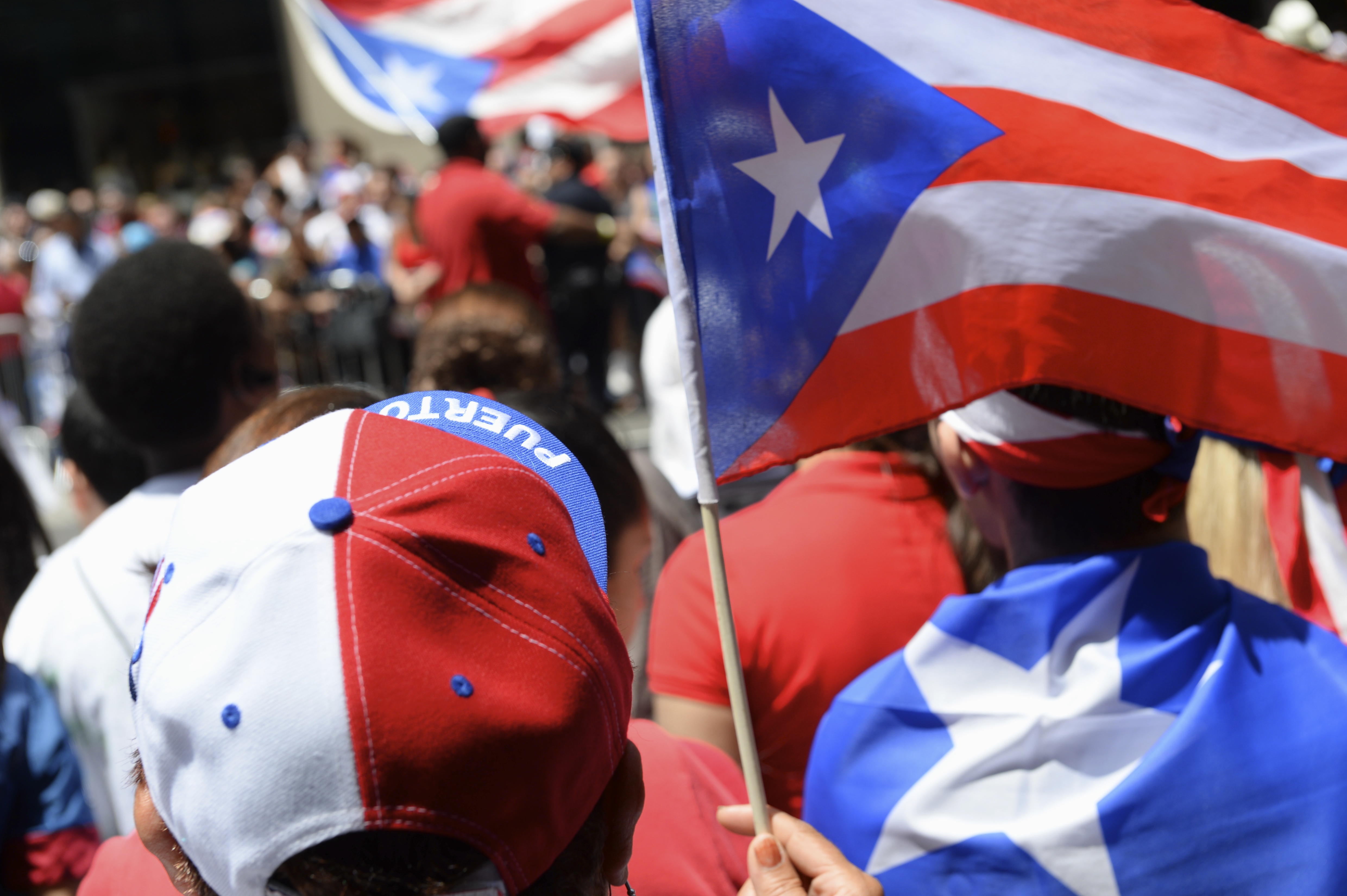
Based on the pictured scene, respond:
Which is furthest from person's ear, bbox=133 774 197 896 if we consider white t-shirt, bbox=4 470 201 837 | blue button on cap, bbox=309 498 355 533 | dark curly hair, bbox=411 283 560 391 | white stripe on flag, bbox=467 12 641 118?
white stripe on flag, bbox=467 12 641 118

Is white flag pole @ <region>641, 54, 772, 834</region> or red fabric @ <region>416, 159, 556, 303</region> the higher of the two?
white flag pole @ <region>641, 54, 772, 834</region>

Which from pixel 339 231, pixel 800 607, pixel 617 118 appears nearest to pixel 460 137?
pixel 617 118

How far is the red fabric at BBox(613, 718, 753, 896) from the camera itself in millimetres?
1376

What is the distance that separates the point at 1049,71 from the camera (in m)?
1.72

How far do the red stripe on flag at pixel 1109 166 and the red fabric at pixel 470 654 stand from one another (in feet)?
3.18

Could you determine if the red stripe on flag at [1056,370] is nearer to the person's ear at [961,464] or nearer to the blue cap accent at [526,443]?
the person's ear at [961,464]

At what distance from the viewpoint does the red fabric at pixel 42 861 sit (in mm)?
1743

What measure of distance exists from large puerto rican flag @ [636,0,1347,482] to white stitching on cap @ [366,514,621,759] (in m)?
0.64

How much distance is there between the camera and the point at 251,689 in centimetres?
88

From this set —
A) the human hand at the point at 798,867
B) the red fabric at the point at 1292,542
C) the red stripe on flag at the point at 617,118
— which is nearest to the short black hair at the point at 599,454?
the human hand at the point at 798,867

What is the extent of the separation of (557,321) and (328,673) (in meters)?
7.78

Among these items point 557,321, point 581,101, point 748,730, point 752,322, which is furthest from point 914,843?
point 557,321

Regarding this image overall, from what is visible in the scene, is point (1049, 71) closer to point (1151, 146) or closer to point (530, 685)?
point (1151, 146)

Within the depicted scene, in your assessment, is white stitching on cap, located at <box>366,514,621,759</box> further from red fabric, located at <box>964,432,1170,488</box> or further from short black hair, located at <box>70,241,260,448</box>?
short black hair, located at <box>70,241,260,448</box>
